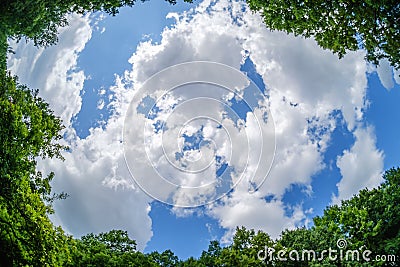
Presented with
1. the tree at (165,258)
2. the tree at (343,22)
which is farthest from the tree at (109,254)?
the tree at (343,22)

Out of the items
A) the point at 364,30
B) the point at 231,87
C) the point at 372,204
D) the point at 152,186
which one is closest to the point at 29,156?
the point at 152,186

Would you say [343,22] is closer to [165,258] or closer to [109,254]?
[109,254]

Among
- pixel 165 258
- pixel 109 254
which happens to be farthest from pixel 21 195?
pixel 165 258

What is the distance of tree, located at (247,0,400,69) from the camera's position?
13902mm

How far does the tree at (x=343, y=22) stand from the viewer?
13.9 m

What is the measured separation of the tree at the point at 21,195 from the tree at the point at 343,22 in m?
12.0

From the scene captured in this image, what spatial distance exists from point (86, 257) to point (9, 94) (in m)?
10.5

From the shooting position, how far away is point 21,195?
10.6 metres

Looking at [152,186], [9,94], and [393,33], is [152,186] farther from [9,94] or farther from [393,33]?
[393,33]

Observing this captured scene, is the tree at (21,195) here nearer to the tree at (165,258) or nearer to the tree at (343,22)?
the tree at (343,22)

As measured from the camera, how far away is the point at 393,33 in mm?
14219

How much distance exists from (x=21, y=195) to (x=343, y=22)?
48.2ft

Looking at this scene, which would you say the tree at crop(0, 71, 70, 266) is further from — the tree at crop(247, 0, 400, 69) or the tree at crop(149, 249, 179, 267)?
the tree at crop(149, 249, 179, 267)

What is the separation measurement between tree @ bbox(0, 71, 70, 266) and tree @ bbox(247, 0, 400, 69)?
39.3 ft
